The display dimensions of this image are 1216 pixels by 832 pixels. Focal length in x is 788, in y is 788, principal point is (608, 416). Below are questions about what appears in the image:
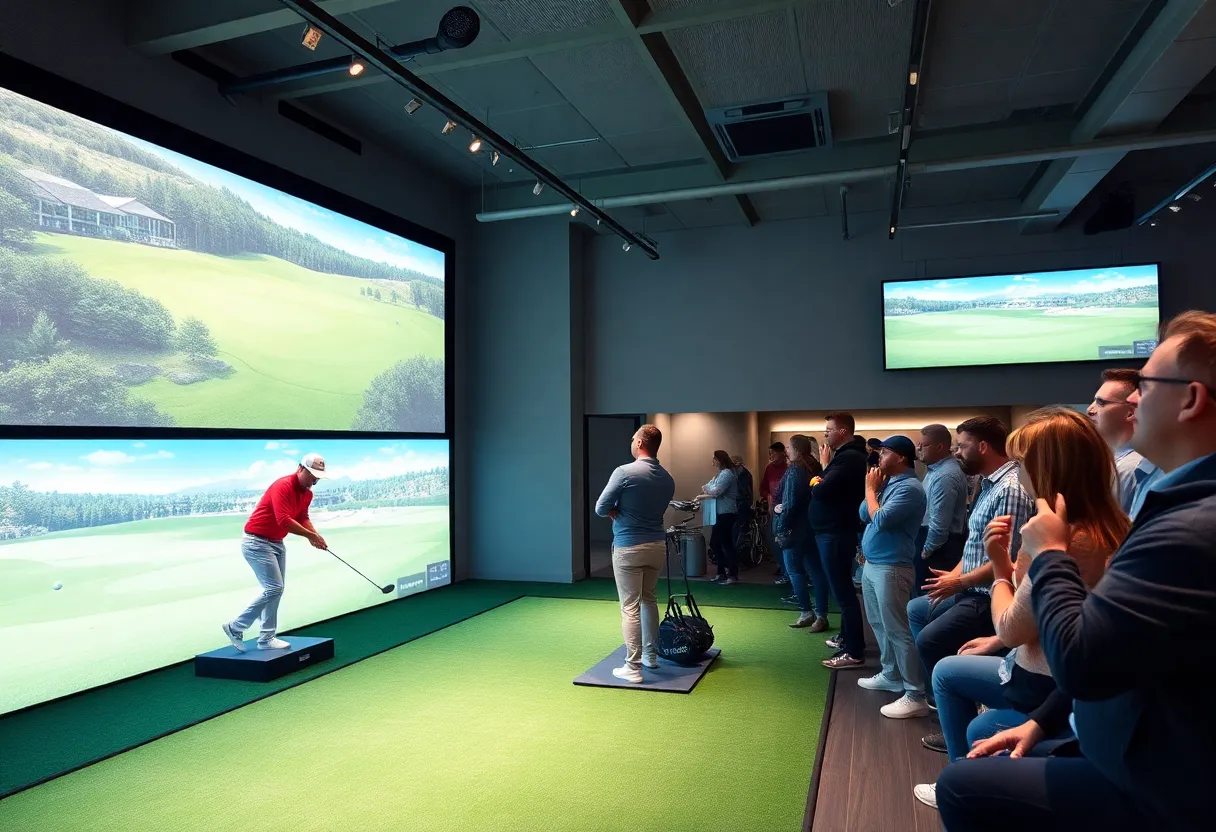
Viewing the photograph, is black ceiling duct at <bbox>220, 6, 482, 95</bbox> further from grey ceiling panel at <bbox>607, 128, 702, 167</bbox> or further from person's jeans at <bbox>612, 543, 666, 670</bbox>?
person's jeans at <bbox>612, 543, 666, 670</bbox>

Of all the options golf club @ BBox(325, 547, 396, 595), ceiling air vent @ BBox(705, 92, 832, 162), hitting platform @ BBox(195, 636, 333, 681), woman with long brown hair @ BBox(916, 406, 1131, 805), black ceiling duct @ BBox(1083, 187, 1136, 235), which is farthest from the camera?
black ceiling duct @ BBox(1083, 187, 1136, 235)

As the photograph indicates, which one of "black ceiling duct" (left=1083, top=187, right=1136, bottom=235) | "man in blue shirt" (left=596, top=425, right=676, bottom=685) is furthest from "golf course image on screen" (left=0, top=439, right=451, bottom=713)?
"black ceiling duct" (left=1083, top=187, right=1136, bottom=235)

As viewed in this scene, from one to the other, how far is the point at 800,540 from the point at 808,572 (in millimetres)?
268

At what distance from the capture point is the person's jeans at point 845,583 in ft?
17.0

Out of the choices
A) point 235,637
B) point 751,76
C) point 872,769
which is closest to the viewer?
point 872,769

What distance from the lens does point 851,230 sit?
8.69 metres

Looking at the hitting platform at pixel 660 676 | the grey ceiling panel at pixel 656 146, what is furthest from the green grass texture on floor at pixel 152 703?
the grey ceiling panel at pixel 656 146

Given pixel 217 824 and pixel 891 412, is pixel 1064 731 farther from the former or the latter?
pixel 891 412

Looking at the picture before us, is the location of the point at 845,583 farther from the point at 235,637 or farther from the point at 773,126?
the point at 235,637

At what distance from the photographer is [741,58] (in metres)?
5.56

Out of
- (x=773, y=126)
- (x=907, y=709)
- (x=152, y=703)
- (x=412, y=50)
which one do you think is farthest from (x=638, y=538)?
(x=773, y=126)

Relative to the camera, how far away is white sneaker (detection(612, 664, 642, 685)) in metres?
4.86

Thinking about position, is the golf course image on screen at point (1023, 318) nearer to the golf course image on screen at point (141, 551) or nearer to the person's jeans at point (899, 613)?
the person's jeans at point (899, 613)

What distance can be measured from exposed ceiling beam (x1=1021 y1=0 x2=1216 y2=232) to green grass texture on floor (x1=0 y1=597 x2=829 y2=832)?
4351mm
